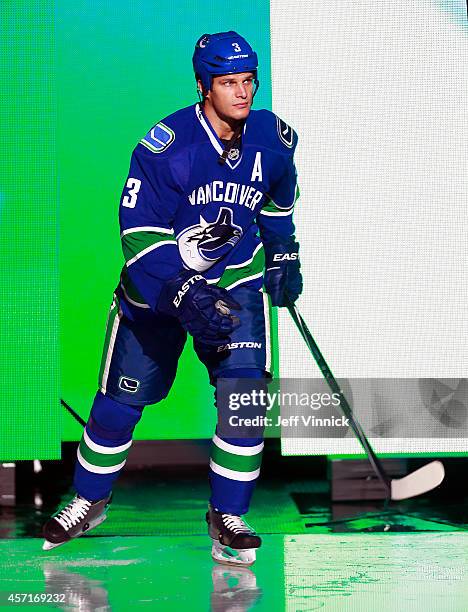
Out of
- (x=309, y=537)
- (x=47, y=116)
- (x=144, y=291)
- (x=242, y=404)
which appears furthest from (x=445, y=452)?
(x=47, y=116)

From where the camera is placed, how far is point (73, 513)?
363 centimetres

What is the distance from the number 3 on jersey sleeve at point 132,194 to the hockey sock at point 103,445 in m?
0.62

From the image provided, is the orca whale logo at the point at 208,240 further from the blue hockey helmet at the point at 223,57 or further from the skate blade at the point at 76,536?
the skate blade at the point at 76,536

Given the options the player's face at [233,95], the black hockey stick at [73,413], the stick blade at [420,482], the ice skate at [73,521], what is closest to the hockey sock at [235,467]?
the ice skate at [73,521]

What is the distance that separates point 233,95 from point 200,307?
0.65 metres

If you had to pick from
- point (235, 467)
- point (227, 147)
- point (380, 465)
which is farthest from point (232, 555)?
point (227, 147)

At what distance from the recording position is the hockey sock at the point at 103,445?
11.7 ft

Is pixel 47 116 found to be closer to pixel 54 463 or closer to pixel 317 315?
pixel 317 315

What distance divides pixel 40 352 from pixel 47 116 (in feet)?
2.85

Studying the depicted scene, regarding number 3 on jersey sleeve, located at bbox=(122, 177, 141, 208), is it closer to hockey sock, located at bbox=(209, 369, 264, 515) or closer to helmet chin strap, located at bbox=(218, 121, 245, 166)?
helmet chin strap, located at bbox=(218, 121, 245, 166)

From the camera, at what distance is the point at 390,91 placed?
439 centimetres

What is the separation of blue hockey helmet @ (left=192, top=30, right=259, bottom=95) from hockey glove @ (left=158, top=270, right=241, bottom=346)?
1.91ft

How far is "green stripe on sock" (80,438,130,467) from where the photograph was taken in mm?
3617

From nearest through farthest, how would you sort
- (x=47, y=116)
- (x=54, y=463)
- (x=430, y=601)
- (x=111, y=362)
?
Answer: (x=430, y=601)
(x=111, y=362)
(x=47, y=116)
(x=54, y=463)
